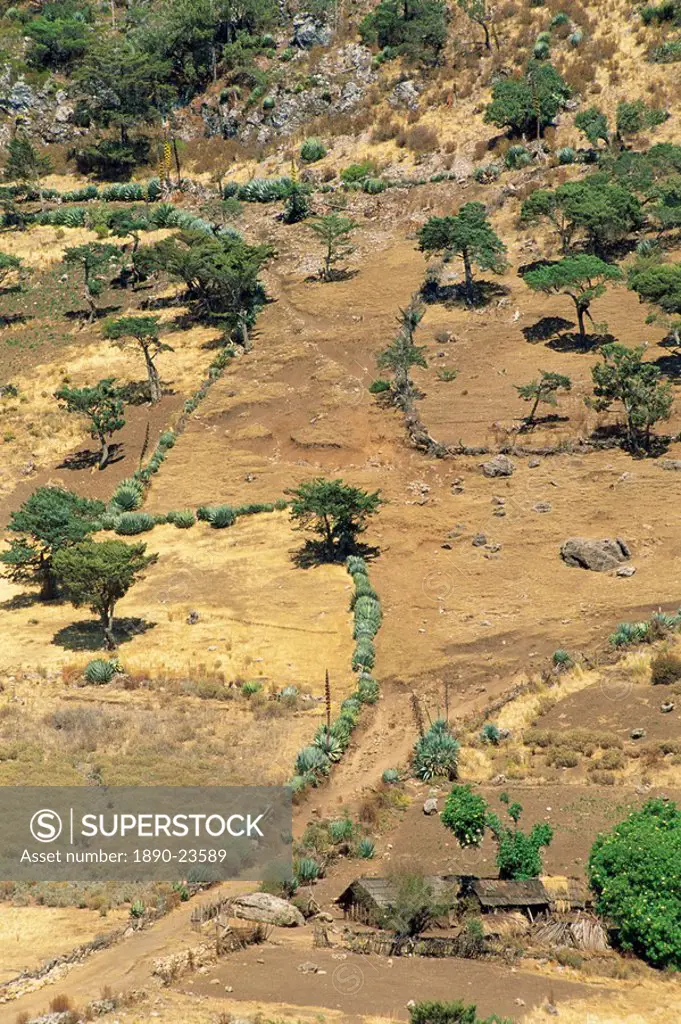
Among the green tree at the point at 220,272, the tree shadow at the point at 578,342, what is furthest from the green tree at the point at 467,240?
the green tree at the point at 220,272

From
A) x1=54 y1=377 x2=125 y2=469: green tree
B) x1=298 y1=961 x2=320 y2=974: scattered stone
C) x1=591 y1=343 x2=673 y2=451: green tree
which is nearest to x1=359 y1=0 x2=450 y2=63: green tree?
x1=54 y1=377 x2=125 y2=469: green tree

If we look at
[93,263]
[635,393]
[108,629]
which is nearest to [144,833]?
[108,629]

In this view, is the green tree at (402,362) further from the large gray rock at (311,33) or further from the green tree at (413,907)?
the large gray rock at (311,33)

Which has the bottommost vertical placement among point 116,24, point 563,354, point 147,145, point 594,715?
point 594,715

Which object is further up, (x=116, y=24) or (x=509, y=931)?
→ (x=116, y=24)

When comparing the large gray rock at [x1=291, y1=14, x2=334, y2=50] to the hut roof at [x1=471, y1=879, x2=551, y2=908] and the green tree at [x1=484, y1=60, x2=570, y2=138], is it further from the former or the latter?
the hut roof at [x1=471, y1=879, x2=551, y2=908]

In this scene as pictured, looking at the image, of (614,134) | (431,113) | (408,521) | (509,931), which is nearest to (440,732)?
(509,931)

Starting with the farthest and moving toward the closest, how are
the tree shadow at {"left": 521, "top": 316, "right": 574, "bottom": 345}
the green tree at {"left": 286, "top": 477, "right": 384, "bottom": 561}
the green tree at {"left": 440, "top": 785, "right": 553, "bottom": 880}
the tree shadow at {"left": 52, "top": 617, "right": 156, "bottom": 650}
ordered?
the tree shadow at {"left": 521, "top": 316, "right": 574, "bottom": 345}
the green tree at {"left": 286, "top": 477, "right": 384, "bottom": 561}
the tree shadow at {"left": 52, "top": 617, "right": 156, "bottom": 650}
the green tree at {"left": 440, "top": 785, "right": 553, "bottom": 880}

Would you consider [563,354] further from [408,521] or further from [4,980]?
[4,980]
